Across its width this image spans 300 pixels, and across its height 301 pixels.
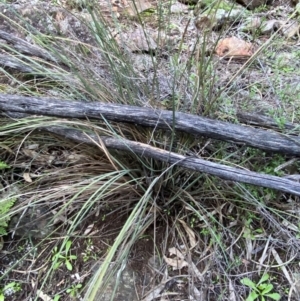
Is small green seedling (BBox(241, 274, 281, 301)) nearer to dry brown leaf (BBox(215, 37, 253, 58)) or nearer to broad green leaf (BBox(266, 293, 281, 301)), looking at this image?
broad green leaf (BBox(266, 293, 281, 301))

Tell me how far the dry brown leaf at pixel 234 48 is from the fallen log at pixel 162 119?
567 millimetres

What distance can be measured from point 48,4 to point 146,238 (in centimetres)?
133

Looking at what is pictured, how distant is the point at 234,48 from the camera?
1.78 m

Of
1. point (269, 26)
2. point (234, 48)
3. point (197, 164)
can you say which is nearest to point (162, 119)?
point (197, 164)

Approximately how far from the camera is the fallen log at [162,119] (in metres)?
1.26

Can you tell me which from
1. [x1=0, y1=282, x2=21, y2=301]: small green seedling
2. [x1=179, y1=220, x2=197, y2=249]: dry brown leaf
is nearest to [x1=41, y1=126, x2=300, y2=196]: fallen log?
[x1=179, y1=220, x2=197, y2=249]: dry brown leaf

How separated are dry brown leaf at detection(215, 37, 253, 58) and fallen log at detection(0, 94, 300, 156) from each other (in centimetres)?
57

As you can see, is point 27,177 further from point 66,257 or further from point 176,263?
point 176,263

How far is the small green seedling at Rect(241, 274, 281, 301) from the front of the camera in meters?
1.16

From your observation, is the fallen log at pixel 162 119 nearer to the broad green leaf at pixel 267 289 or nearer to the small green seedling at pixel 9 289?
the broad green leaf at pixel 267 289

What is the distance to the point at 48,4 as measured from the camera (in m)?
1.99

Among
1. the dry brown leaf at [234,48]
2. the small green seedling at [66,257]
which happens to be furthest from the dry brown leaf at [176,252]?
the dry brown leaf at [234,48]

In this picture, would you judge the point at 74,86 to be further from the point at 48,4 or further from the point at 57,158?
the point at 48,4

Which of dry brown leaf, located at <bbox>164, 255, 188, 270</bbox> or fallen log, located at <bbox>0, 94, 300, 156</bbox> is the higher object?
fallen log, located at <bbox>0, 94, 300, 156</bbox>
